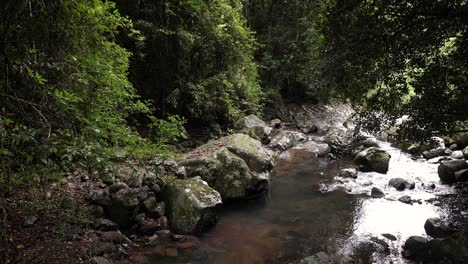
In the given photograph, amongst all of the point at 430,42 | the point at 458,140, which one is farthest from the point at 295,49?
the point at 430,42

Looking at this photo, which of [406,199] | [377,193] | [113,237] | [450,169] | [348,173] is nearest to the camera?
[113,237]

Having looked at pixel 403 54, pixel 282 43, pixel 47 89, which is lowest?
pixel 47 89

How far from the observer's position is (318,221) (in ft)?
24.7

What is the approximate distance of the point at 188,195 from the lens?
21.9ft

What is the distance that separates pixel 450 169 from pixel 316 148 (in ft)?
18.0

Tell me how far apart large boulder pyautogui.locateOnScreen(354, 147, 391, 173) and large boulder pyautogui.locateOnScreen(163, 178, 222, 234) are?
23.4 ft

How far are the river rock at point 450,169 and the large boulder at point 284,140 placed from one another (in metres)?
6.42

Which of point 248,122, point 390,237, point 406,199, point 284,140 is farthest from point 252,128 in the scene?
point 390,237

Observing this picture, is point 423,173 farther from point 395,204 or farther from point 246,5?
point 246,5

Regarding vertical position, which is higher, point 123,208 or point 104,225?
point 123,208

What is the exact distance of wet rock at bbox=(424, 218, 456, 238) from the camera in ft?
21.3

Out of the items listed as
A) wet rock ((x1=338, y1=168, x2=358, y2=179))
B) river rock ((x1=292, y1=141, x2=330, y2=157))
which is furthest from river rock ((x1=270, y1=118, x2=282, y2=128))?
wet rock ((x1=338, y1=168, x2=358, y2=179))

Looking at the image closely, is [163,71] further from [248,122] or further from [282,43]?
[282,43]

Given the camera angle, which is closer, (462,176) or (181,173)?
(181,173)
